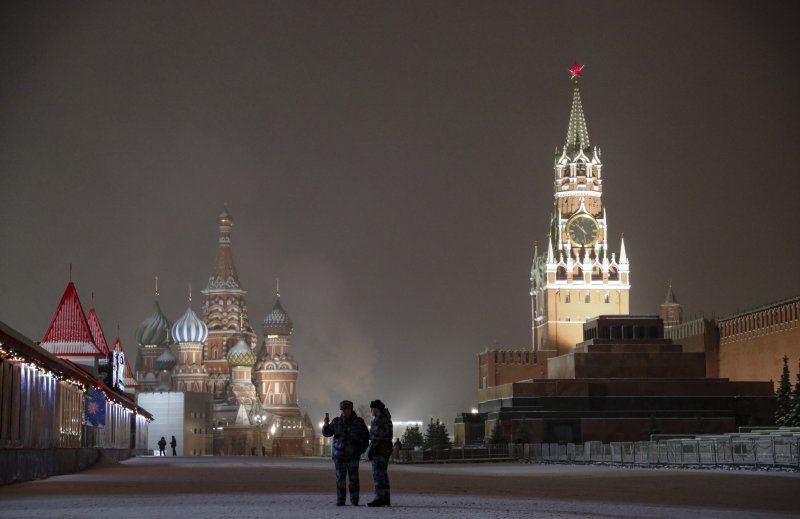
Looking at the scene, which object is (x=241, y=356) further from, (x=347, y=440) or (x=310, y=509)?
(x=310, y=509)

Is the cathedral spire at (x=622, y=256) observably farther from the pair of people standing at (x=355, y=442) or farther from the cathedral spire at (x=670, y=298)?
the pair of people standing at (x=355, y=442)

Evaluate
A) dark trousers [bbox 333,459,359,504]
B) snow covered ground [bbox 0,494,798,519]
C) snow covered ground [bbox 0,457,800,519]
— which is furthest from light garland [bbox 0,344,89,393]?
dark trousers [bbox 333,459,359,504]

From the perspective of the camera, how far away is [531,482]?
30.1 m

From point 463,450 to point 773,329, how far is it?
40814 millimetres

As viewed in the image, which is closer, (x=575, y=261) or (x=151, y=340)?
(x=575, y=261)

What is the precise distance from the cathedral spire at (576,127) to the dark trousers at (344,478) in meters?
138

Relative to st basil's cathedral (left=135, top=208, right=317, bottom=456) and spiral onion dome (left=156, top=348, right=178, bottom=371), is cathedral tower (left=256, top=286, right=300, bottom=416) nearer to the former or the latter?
st basil's cathedral (left=135, top=208, right=317, bottom=456)

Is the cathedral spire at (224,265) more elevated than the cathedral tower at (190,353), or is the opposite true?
the cathedral spire at (224,265)

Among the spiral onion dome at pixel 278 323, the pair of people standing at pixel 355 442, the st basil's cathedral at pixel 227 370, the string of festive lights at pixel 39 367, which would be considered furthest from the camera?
the spiral onion dome at pixel 278 323

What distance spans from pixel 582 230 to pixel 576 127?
13963 millimetres

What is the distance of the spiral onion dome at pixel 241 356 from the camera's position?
507ft

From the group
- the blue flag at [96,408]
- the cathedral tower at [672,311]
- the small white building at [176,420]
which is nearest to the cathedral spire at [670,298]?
the cathedral tower at [672,311]

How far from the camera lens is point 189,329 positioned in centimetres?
15450

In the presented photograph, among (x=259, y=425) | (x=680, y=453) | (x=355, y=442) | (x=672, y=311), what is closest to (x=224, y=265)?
(x=259, y=425)
